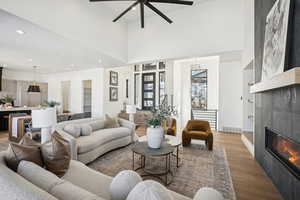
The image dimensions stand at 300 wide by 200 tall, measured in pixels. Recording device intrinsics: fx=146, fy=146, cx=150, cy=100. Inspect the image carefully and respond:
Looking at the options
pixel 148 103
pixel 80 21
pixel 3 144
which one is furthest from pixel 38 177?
pixel 148 103

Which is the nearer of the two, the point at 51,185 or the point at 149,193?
the point at 149,193

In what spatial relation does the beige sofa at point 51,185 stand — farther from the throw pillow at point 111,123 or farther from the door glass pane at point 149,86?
the door glass pane at point 149,86

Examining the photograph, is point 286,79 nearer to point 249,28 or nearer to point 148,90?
point 249,28

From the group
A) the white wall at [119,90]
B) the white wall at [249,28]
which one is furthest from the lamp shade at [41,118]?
the white wall at [249,28]

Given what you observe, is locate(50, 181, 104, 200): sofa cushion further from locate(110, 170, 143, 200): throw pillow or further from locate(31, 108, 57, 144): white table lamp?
locate(31, 108, 57, 144): white table lamp

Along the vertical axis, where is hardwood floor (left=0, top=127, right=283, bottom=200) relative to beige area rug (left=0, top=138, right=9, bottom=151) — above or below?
below

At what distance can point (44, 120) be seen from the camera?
2057 mm

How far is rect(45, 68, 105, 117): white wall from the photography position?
607cm

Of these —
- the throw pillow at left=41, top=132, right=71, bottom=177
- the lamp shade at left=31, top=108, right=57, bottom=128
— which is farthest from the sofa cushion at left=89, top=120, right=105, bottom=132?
the throw pillow at left=41, top=132, right=71, bottom=177

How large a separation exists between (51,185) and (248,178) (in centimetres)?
276

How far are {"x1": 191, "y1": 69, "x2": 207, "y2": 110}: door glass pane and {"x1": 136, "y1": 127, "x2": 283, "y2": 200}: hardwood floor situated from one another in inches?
146

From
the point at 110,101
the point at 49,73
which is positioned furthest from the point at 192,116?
the point at 49,73

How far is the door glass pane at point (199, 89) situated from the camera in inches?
286

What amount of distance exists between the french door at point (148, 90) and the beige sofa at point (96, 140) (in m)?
4.00
